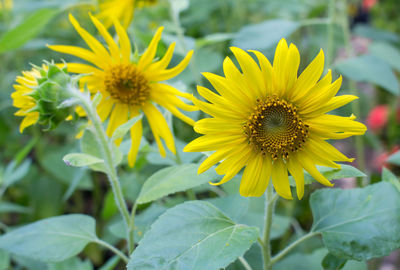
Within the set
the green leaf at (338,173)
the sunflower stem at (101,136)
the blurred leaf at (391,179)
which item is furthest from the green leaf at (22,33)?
the blurred leaf at (391,179)

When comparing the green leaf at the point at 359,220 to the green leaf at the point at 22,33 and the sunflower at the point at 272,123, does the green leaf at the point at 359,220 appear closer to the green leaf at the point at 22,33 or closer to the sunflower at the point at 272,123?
the sunflower at the point at 272,123

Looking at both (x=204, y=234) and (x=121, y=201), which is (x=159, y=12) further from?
(x=204, y=234)

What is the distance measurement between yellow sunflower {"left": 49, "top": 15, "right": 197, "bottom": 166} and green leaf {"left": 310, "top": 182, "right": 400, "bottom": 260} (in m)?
0.32

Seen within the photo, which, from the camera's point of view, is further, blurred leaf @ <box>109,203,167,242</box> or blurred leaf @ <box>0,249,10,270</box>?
blurred leaf @ <box>0,249,10,270</box>

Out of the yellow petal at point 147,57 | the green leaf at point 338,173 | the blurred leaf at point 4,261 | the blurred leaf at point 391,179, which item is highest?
the yellow petal at point 147,57

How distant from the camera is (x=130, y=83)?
890mm

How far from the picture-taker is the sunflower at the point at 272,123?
2.10 ft

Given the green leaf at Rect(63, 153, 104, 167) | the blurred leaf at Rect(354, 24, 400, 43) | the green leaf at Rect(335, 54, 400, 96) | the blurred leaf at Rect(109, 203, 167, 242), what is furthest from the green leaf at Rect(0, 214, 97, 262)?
the blurred leaf at Rect(354, 24, 400, 43)

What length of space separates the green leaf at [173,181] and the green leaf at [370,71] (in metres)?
0.73

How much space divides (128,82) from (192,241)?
393 mm

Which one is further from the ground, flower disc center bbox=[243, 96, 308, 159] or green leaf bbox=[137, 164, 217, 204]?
flower disc center bbox=[243, 96, 308, 159]

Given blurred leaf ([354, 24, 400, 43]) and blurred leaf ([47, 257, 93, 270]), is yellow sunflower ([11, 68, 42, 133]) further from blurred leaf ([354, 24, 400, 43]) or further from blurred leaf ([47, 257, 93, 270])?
blurred leaf ([354, 24, 400, 43])

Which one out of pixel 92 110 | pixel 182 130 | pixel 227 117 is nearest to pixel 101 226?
pixel 182 130

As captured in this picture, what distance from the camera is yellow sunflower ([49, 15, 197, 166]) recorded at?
2.82ft
